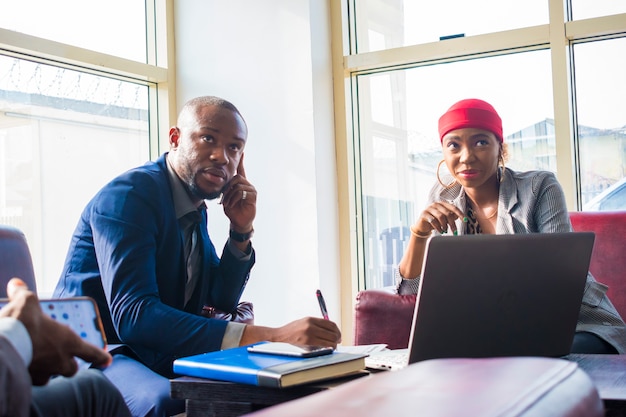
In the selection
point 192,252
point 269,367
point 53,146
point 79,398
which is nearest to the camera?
point 79,398

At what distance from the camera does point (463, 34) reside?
359 cm

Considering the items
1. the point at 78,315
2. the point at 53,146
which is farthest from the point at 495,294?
the point at 53,146

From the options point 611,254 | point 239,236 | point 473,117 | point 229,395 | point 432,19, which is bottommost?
point 229,395

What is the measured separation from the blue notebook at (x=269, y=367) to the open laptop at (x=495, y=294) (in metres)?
0.13

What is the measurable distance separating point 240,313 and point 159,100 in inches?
71.0

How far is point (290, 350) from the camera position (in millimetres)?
1505

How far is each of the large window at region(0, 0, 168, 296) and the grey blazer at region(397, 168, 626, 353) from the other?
1753mm

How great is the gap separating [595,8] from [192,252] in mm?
2139

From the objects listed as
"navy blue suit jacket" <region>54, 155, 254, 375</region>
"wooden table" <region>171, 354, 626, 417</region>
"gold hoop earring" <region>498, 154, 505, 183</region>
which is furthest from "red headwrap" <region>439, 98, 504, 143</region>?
"wooden table" <region>171, 354, 626, 417</region>

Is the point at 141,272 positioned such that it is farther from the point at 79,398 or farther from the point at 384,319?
the point at 79,398

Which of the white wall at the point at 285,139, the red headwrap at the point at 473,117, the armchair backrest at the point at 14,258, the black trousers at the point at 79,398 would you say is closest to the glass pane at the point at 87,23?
the white wall at the point at 285,139

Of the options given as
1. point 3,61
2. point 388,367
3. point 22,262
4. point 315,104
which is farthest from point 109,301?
point 315,104

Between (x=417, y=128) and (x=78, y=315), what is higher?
(x=417, y=128)

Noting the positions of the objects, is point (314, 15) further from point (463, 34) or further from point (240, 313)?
point (240, 313)
